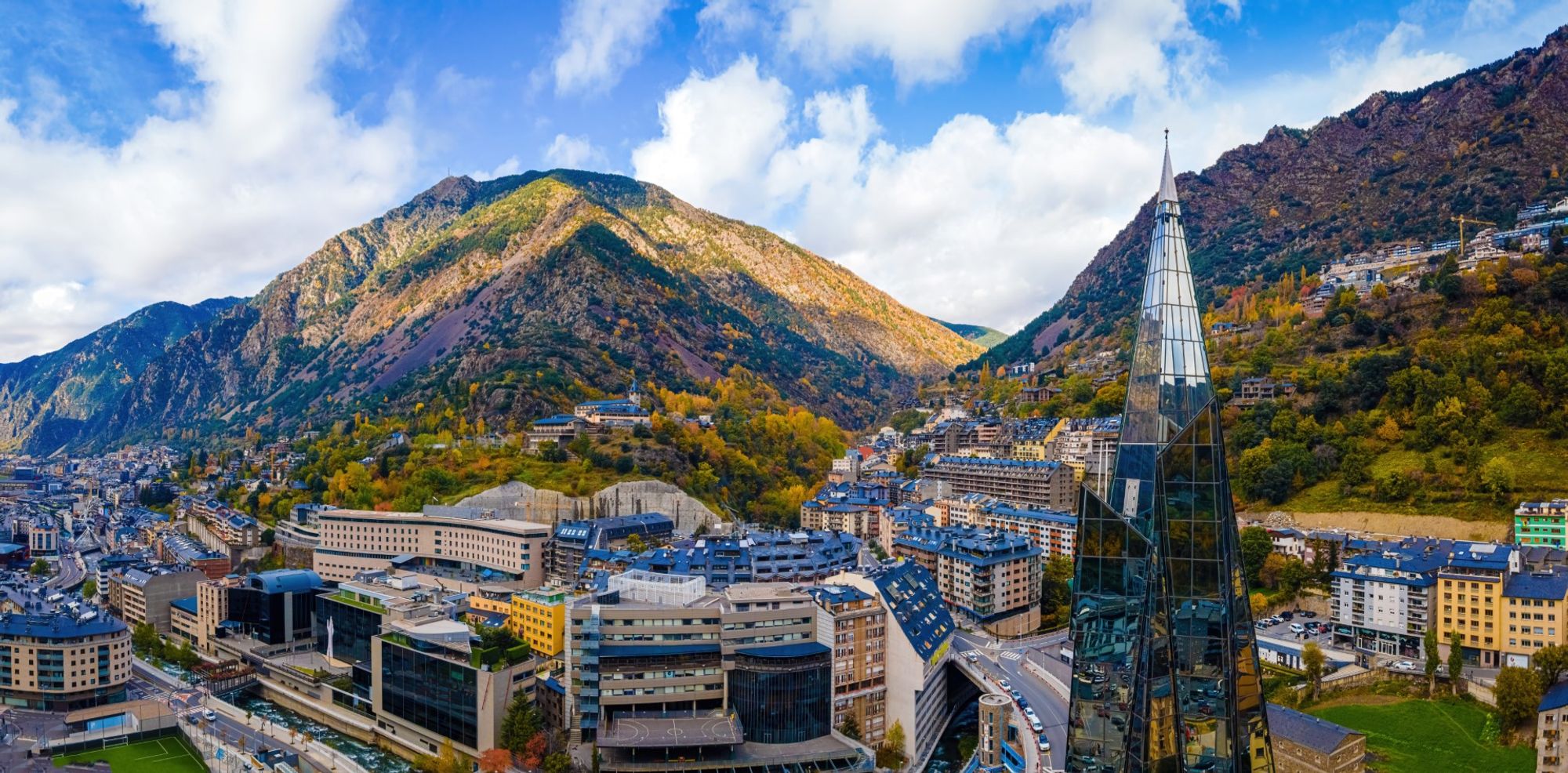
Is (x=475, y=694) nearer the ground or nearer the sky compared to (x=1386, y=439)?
nearer the ground

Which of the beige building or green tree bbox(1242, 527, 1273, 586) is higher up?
green tree bbox(1242, 527, 1273, 586)

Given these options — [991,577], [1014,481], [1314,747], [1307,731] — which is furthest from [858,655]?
[1014,481]

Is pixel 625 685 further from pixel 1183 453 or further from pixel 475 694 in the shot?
pixel 1183 453

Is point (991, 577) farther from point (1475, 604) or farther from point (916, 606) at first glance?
point (1475, 604)

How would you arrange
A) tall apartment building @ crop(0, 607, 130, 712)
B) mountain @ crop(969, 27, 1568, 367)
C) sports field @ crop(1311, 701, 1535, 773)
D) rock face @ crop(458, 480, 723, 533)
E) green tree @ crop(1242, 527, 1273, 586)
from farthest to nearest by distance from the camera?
mountain @ crop(969, 27, 1568, 367) < rock face @ crop(458, 480, 723, 533) < green tree @ crop(1242, 527, 1273, 586) < tall apartment building @ crop(0, 607, 130, 712) < sports field @ crop(1311, 701, 1535, 773)

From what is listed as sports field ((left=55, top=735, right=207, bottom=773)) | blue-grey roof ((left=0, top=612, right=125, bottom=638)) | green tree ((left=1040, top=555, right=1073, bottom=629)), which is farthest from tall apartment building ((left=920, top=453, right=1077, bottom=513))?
blue-grey roof ((left=0, top=612, right=125, bottom=638))

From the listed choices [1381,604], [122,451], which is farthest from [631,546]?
[122,451]

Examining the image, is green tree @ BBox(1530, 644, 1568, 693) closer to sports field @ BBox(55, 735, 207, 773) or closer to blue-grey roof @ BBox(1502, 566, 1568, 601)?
blue-grey roof @ BBox(1502, 566, 1568, 601)
